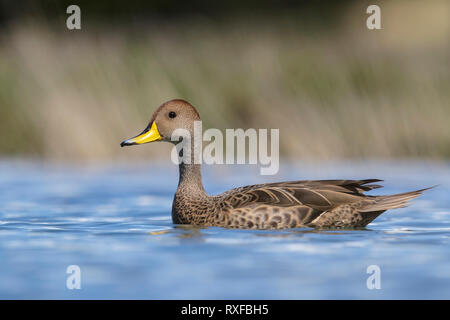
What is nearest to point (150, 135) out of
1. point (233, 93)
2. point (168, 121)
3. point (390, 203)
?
point (168, 121)

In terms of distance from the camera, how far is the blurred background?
13148 millimetres

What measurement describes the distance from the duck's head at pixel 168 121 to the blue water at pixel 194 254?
804 mm

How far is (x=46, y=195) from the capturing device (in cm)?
1073

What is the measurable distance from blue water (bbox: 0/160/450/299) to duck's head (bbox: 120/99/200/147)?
804mm

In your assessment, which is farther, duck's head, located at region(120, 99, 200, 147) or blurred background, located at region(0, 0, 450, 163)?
blurred background, located at region(0, 0, 450, 163)

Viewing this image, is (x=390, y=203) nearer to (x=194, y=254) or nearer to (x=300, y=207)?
(x=300, y=207)

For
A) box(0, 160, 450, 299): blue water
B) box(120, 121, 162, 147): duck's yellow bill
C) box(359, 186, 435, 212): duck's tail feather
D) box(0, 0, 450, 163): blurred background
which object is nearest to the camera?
box(0, 160, 450, 299): blue water

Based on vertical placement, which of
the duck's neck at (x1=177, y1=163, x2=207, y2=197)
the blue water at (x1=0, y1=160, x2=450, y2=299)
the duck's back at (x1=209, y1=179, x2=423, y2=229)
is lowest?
the blue water at (x1=0, y1=160, x2=450, y2=299)

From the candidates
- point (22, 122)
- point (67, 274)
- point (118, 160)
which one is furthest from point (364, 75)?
point (67, 274)

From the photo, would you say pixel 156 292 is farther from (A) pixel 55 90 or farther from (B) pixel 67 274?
(A) pixel 55 90

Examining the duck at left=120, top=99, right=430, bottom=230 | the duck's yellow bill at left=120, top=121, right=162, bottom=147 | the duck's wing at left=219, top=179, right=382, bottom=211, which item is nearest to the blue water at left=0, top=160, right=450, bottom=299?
the duck at left=120, top=99, right=430, bottom=230

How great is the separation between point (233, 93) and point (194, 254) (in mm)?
7787

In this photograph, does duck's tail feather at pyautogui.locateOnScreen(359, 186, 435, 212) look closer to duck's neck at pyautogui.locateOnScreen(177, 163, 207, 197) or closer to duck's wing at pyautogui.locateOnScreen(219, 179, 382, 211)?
duck's wing at pyautogui.locateOnScreen(219, 179, 382, 211)

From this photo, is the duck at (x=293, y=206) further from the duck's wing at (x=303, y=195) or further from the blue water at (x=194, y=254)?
the blue water at (x=194, y=254)
